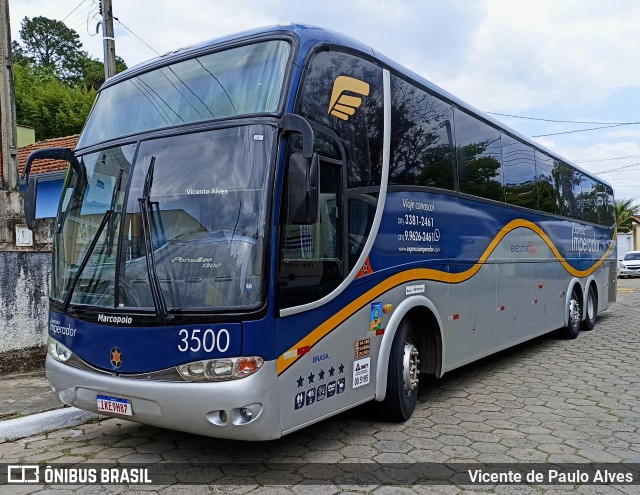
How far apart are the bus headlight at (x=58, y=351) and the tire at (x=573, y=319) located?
8734 mm

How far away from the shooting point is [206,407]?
3.82 m

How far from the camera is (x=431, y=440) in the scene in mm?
5051

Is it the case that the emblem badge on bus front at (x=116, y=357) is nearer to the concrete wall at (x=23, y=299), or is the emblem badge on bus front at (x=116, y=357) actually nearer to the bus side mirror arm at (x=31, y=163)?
the bus side mirror arm at (x=31, y=163)

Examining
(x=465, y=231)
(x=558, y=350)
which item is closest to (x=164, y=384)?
(x=465, y=231)

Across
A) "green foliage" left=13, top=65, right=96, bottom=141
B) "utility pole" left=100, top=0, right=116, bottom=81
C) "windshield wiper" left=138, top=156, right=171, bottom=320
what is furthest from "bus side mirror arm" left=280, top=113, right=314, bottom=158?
"green foliage" left=13, top=65, right=96, bottom=141

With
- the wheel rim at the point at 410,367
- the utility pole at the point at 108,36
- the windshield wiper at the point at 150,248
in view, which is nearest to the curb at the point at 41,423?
the windshield wiper at the point at 150,248

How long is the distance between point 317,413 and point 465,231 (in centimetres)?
326

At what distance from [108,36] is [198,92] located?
701 cm

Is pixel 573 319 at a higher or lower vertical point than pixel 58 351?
lower

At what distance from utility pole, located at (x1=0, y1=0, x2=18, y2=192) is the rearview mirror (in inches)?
241

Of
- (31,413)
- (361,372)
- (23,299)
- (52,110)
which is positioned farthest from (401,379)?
(52,110)

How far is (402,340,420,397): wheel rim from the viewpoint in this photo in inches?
217

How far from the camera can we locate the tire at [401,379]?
534cm

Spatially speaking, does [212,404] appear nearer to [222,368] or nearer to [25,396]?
[222,368]
